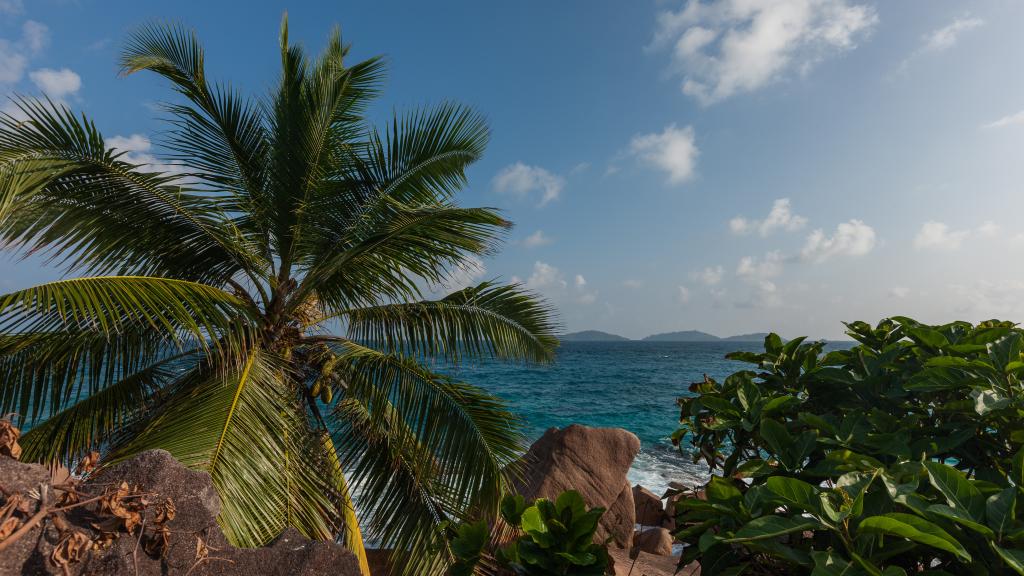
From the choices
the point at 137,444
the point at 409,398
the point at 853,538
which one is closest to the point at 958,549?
the point at 853,538

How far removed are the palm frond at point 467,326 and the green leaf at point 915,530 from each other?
3.82 meters

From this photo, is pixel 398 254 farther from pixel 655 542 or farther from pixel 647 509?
pixel 647 509

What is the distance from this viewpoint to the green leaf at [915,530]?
47.2 inches

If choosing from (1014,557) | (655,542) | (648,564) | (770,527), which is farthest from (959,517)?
(655,542)

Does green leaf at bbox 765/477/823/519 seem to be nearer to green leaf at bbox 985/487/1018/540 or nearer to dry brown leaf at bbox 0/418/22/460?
green leaf at bbox 985/487/1018/540

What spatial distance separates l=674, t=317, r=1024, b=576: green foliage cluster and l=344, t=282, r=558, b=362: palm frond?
2.59 meters

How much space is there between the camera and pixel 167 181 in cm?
463

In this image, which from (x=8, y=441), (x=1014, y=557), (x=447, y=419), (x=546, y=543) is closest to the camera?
(x=1014, y=557)

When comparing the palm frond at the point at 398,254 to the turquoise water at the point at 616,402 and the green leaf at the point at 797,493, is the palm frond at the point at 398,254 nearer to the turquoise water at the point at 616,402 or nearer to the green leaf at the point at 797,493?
the turquoise water at the point at 616,402

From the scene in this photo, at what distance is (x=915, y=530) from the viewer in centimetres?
122

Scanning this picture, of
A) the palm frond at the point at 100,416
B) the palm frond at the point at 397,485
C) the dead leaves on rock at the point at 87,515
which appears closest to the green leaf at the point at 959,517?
the dead leaves on rock at the point at 87,515

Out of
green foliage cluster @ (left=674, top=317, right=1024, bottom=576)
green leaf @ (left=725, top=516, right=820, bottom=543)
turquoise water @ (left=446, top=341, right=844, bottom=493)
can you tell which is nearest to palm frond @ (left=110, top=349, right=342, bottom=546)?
turquoise water @ (left=446, top=341, right=844, bottom=493)

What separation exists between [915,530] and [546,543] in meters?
1.02

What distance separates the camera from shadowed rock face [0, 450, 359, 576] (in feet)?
5.75
